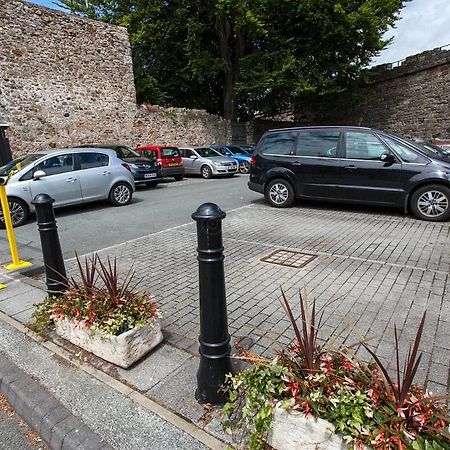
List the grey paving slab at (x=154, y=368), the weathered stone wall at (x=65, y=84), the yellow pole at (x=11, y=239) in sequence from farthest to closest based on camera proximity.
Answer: the weathered stone wall at (x=65, y=84) → the yellow pole at (x=11, y=239) → the grey paving slab at (x=154, y=368)

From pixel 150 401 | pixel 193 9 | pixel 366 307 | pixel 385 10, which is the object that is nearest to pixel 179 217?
pixel 366 307

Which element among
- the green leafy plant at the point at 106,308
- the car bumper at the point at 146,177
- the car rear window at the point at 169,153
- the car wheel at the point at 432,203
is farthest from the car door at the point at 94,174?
the car wheel at the point at 432,203

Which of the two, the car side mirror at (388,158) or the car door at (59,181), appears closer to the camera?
the car side mirror at (388,158)

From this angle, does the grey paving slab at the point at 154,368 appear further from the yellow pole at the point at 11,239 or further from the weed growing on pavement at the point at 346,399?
the yellow pole at the point at 11,239

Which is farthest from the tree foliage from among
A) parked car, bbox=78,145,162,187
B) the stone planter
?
the stone planter

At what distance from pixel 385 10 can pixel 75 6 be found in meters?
20.7

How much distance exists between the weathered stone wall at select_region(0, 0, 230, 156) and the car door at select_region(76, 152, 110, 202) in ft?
26.4

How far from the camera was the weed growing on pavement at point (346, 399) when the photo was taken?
→ 4.99ft

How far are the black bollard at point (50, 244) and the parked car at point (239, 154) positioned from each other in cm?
1498

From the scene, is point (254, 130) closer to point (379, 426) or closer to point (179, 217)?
point (179, 217)

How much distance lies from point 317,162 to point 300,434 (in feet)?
21.5

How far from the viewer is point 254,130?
26.8 m

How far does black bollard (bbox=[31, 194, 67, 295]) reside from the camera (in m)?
3.21

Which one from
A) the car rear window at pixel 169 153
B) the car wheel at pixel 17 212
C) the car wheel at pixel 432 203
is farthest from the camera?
the car rear window at pixel 169 153
